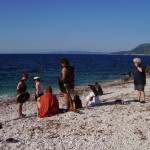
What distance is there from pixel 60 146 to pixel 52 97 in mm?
4324

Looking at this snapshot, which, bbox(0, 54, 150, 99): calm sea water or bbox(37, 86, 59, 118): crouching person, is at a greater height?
bbox(37, 86, 59, 118): crouching person

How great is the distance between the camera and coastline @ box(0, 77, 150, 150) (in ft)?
40.9

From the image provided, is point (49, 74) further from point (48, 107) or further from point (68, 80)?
point (48, 107)

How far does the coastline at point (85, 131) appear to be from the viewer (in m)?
12.5

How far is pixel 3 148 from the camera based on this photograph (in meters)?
12.2

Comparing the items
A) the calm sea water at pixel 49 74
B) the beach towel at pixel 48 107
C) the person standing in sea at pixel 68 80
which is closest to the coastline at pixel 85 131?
the beach towel at pixel 48 107

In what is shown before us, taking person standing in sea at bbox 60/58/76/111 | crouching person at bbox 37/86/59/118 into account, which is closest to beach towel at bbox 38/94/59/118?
crouching person at bbox 37/86/59/118

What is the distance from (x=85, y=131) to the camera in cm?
1371

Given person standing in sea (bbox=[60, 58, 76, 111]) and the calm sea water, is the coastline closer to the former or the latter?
person standing in sea (bbox=[60, 58, 76, 111])

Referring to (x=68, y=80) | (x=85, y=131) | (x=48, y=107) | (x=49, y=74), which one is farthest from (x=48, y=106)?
(x=49, y=74)

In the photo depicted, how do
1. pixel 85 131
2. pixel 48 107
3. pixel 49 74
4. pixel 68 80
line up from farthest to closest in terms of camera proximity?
pixel 49 74 < pixel 68 80 < pixel 48 107 < pixel 85 131


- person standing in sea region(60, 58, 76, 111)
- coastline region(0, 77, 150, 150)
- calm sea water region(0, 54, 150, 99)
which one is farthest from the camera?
calm sea water region(0, 54, 150, 99)

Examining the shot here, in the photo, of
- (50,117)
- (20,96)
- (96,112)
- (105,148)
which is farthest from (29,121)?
(105,148)

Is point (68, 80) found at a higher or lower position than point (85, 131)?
higher
